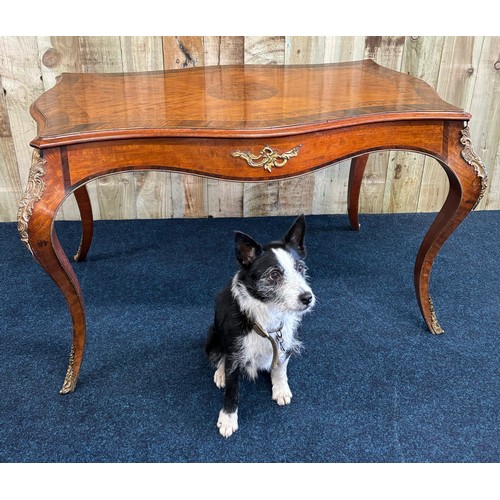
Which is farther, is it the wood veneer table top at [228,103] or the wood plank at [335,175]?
the wood plank at [335,175]

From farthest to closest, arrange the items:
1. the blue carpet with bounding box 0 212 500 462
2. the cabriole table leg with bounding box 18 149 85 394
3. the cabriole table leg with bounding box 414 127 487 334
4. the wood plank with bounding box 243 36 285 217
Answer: the wood plank with bounding box 243 36 285 217
the cabriole table leg with bounding box 414 127 487 334
the blue carpet with bounding box 0 212 500 462
the cabriole table leg with bounding box 18 149 85 394

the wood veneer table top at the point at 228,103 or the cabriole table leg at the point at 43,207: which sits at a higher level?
the wood veneer table top at the point at 228,103

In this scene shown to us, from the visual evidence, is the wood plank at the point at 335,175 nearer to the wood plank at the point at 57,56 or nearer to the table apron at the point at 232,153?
the table apron at the point at 232,153

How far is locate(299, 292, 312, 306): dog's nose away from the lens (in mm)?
1258

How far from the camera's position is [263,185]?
2.54 m

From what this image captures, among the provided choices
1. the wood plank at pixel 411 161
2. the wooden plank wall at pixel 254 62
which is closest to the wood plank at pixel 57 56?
the wooden plank wall at pixel 254 62

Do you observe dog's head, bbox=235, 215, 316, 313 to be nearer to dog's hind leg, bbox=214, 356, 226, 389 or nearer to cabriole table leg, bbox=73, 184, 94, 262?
dog's hind leg, bbox=214, 356, 226, 389

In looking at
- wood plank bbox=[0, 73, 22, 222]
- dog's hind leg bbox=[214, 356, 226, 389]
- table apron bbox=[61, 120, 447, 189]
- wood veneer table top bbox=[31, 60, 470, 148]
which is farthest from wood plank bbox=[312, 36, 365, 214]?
wood plank bbox=[0, 73, 22, 222]

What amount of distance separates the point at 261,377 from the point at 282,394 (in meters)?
0.12

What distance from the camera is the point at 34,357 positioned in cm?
167

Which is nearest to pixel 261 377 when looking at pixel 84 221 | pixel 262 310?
pixel 262 310

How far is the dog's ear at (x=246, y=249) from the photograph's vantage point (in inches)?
50.5

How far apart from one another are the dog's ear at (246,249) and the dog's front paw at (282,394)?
17.1 inches

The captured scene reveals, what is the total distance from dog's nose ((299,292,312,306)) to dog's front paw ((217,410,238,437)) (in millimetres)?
410
